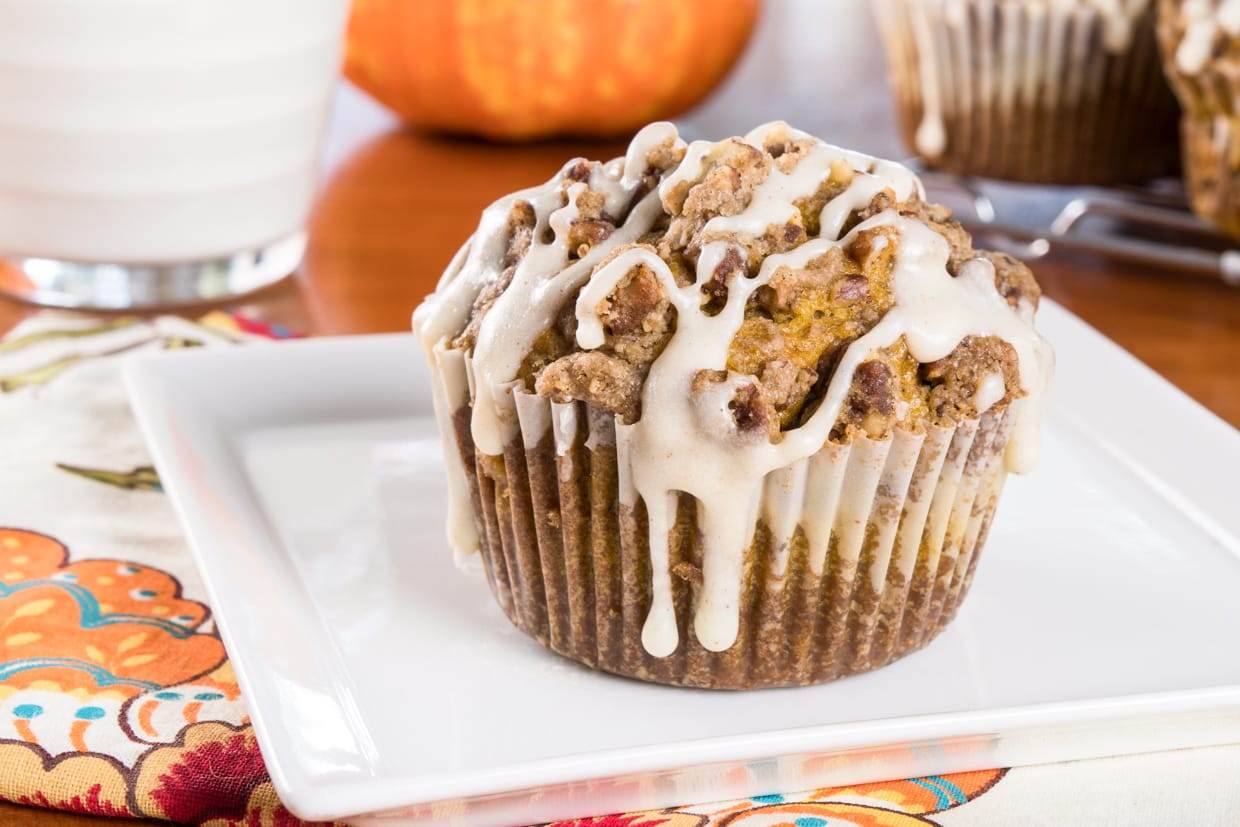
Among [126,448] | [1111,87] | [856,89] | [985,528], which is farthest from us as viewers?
[856,89]

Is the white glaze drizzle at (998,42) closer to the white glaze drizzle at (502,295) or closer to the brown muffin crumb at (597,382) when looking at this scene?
the white glaze drizzle at (502,295)

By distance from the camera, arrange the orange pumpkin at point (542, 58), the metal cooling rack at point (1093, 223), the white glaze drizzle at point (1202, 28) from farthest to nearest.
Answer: the orange pumpkin at point (542, 58), the metal cooling rack at point (1093, 223), the white glaze drizzle at point (1202, 28)

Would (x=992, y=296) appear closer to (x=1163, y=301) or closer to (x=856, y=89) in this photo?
(x=1163, y=301)

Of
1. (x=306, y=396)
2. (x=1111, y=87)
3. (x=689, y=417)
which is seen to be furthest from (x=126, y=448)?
(x=1111, y=87)

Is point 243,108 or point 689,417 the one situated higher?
point 689,417

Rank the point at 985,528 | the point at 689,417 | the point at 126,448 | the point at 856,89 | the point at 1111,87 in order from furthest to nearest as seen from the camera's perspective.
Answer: the point at 856,89 < the point at 1111,87 < the point at 126,448 < the point at 985,528 < the point at 689,417

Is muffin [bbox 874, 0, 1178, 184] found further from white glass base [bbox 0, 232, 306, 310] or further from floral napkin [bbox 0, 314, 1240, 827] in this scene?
floral napkin [bbox 0, 314, 1240, 827]

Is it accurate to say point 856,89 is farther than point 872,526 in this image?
Yes

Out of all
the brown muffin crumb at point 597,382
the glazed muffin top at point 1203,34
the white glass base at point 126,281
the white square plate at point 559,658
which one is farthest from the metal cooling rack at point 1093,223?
the brown muffin crumb at point 597,382
